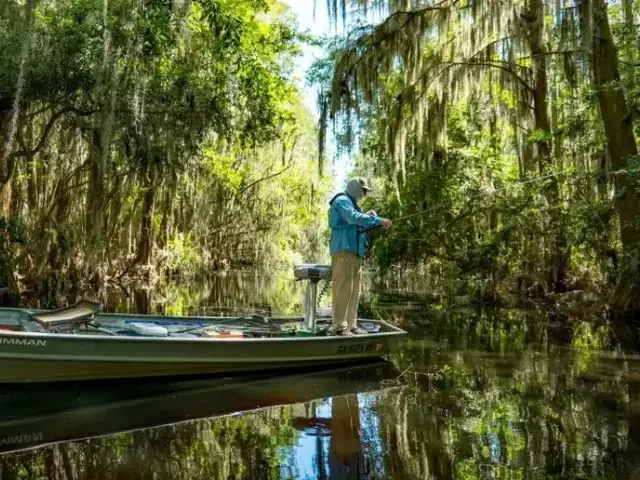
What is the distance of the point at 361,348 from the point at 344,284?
957mm

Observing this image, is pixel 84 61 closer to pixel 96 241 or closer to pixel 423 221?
pixel 96 241

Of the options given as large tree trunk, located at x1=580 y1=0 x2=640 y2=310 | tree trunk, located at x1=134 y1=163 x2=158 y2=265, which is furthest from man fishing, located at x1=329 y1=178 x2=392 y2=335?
tree trunk, located at x1=134 y1=163 x2=158 y2=265

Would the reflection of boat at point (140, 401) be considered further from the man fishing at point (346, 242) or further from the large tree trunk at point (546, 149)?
the large tree trunk at point (546, 149)

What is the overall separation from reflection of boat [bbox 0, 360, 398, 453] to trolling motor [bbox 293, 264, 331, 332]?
0.75m

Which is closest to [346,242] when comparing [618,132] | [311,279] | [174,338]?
[311,279]

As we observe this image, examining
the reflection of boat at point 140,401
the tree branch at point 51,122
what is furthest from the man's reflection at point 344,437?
the tree branch at point 51,122

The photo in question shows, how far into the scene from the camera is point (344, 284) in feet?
25.0

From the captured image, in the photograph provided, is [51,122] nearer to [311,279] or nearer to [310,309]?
[310,309]

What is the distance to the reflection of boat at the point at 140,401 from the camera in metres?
4.95

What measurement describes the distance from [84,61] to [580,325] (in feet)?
34.6

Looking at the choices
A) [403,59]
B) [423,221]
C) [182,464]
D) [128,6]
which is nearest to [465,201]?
[423,221]

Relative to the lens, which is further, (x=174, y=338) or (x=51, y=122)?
(x=51, y=122)

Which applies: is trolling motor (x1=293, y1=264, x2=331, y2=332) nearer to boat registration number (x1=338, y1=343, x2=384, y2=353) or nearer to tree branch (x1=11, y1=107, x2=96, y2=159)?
boat registration number (x1=338, y1=343, x2=384, y2=353)

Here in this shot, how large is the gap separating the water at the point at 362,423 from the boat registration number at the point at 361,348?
0.68ft
